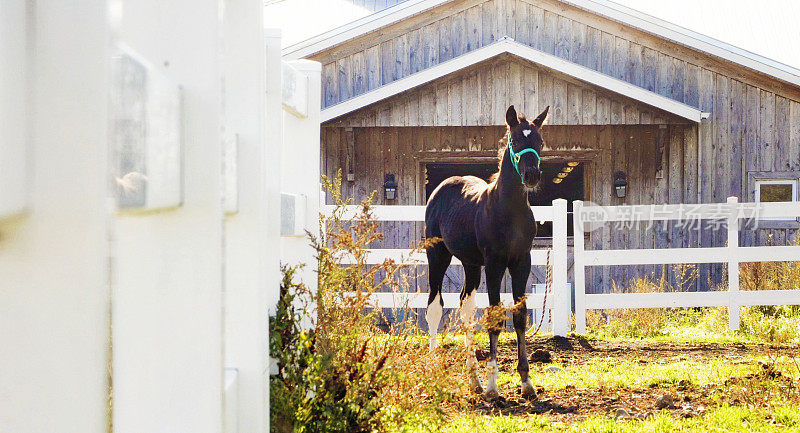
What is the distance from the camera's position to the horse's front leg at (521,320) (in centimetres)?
569

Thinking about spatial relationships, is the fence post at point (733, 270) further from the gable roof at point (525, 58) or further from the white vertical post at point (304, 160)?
the white vertical post at point (304, 160)

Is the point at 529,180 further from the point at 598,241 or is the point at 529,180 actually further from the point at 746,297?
the point at 598,241

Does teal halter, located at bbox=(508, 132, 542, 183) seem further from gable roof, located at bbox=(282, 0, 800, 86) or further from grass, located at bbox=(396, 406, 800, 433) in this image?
gable roof, located at bbox=(282, 0, 800, 86)

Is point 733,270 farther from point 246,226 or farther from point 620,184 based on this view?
point 246,226

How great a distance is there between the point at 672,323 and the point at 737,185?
11.7 feet

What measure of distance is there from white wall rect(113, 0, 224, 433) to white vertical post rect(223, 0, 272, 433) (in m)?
0.56

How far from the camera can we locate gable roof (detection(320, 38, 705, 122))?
40.5 ft

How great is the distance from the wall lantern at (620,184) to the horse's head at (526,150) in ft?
24.3

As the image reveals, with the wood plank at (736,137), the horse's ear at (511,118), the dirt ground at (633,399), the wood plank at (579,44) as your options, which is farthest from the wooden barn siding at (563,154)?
the horse's ear at (511,118)

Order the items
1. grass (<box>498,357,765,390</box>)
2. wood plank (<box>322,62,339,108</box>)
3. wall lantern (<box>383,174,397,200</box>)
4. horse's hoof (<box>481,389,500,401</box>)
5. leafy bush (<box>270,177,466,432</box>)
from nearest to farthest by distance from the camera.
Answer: leafy bush (<box>270,177,466,432</box>)
horse's hoof (<box>481,389,500,401</box>)
grass (<box>498,357,765,390</box>)
wall lantern (<box>383,174,397,200</box>)
wood plank (<box>322,62,339,108</box>)

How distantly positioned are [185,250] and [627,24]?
13192 millimetres

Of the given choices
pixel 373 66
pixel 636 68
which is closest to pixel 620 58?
pixel 636 68

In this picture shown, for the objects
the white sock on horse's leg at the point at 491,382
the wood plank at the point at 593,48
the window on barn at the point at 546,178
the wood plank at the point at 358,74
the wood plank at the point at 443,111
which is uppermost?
the wood plank at the point at 593,48

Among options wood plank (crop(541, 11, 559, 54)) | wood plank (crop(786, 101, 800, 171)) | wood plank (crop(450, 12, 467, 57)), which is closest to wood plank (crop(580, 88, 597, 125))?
wood plank (crop(541, 11, 559, 54))
